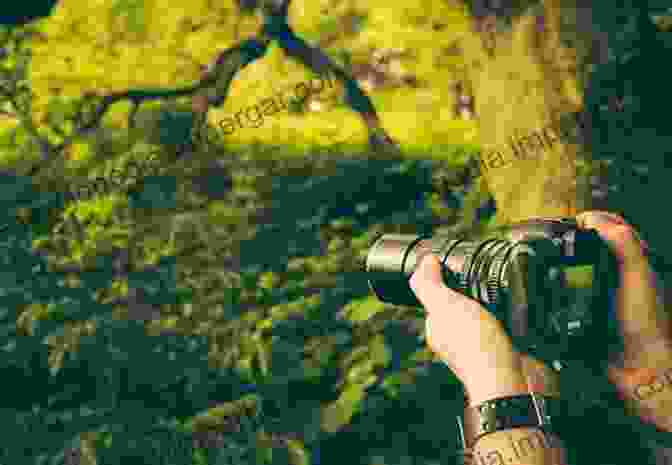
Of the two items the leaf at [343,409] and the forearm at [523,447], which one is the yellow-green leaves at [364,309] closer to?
the leaf at [343,409]

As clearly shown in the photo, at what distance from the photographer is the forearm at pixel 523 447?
1.38 m

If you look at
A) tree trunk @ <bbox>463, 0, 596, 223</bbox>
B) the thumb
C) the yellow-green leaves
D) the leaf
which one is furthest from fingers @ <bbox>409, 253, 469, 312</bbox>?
the leaf

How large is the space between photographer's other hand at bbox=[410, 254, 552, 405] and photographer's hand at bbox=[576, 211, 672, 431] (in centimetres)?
20

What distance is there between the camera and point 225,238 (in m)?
3.69

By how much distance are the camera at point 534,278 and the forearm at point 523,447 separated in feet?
0.45

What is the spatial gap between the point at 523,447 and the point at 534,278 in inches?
10.4

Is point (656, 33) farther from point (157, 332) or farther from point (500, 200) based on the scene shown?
point (157, 332)

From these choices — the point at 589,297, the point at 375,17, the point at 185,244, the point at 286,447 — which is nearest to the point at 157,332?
the point at 185,244

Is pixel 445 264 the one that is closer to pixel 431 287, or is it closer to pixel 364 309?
pixel 431 287

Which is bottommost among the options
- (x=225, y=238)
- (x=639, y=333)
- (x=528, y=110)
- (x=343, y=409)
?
(x=343, y=409)

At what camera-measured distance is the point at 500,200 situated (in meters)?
2.98

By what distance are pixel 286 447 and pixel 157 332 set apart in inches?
28.4

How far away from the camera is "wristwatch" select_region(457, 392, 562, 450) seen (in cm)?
140

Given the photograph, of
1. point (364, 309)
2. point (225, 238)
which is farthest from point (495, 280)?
point (225, 238)
